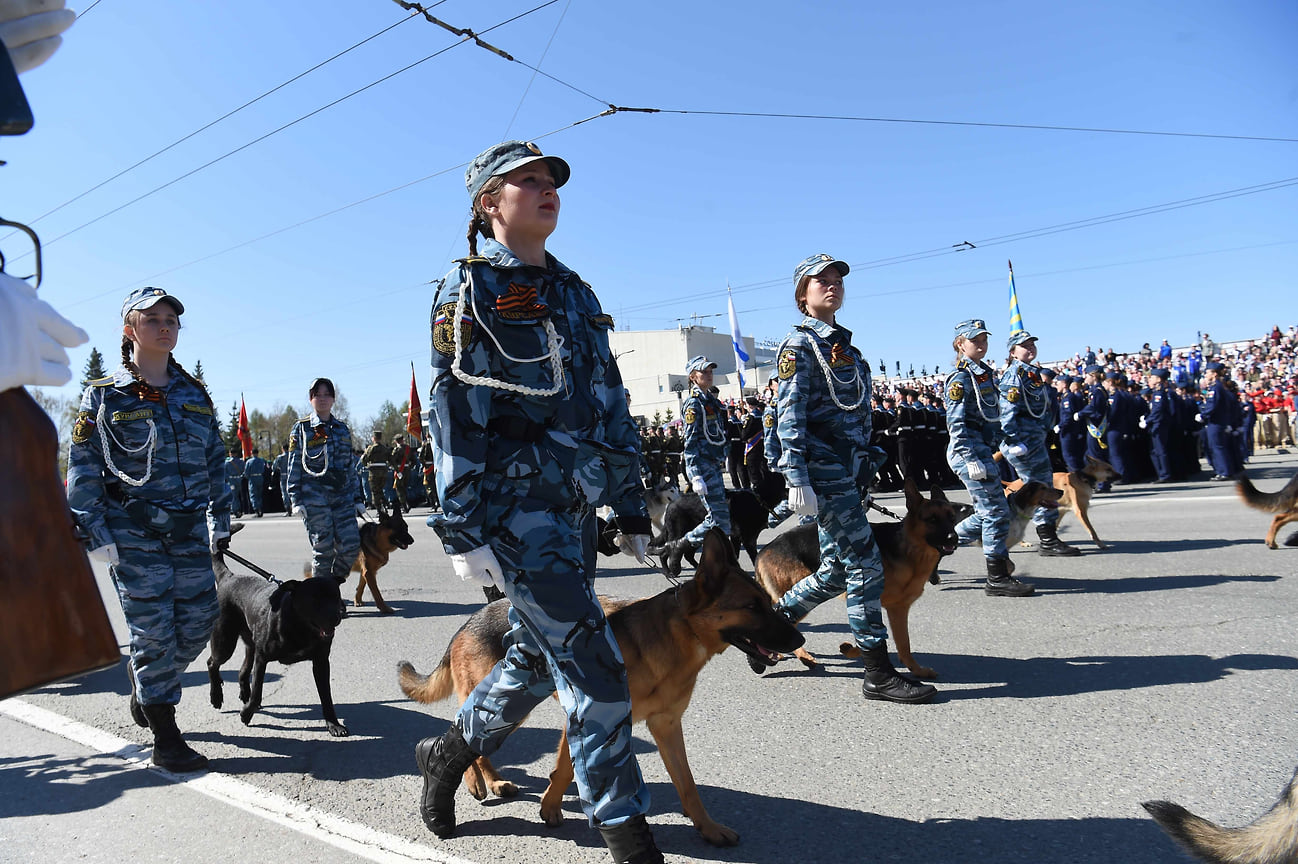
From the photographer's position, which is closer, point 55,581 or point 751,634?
point 55,581

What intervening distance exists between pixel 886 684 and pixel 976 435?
4.13 m

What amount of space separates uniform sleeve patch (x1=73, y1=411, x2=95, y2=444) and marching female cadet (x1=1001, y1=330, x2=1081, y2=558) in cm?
788

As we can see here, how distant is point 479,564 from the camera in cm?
275

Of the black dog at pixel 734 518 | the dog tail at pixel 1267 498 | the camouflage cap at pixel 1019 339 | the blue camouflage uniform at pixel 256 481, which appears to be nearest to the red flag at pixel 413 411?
the blue camouflage uniform at pixel 256 481

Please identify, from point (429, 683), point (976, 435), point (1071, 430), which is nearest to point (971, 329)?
point (976, 435)

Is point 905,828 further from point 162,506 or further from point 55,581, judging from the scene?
point 162,506

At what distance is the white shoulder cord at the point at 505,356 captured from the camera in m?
2.80

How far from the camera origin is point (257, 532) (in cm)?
2130

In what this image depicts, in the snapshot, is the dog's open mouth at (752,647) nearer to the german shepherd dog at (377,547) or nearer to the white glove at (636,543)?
the white glove at (636,543)

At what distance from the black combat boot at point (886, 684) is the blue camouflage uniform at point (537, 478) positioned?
7.78 feet

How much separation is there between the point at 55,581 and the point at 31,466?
209 millimetres

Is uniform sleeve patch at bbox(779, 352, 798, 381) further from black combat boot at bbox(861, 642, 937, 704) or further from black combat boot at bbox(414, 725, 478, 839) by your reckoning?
black combat boot at bbox(414, 725, 478, 839)

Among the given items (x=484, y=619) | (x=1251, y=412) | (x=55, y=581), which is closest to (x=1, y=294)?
(x=55, y=581)

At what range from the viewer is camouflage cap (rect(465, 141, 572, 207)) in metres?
2.96
